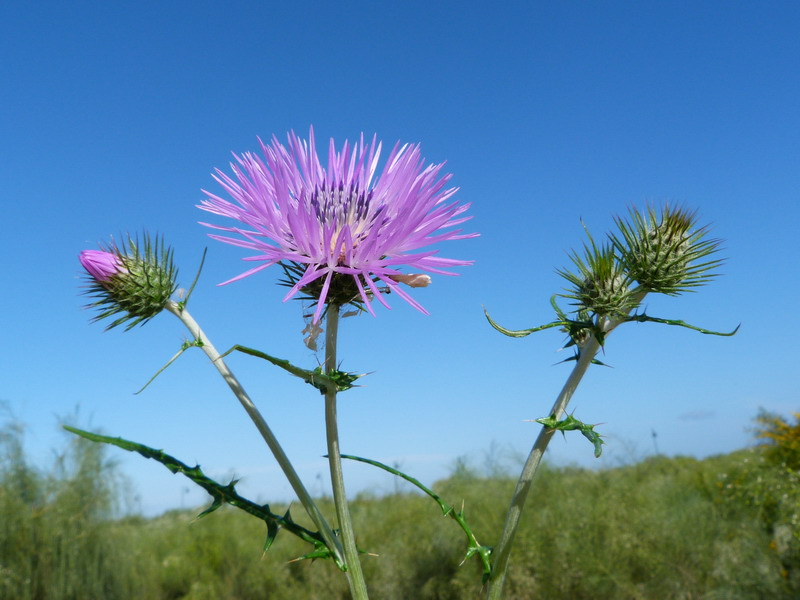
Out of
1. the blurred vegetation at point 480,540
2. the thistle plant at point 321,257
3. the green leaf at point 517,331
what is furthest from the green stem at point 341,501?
the blurred vegetation at point 480,540

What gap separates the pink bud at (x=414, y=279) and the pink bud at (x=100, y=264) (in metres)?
1.33

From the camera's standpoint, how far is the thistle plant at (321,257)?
6.77 feet

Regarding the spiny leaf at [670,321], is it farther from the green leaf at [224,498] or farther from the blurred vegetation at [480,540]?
the blurred vegetation at [480,540]

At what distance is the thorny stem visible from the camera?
220cm

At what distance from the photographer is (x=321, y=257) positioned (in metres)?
2.19

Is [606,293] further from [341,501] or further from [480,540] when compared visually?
[480,540]

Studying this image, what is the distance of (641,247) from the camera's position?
286 centimetres

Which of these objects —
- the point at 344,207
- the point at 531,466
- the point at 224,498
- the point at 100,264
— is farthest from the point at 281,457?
the point at 100,264

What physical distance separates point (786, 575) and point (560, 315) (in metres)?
8.91

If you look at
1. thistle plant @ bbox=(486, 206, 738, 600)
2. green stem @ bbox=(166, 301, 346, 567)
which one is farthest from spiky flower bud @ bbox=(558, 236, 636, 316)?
green stem @ bbox=(166, 301, 346, 567)

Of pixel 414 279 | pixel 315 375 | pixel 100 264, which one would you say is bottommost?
pixel 315 375

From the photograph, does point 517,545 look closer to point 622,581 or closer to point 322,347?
point 622,581

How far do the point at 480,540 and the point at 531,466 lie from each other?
8.24m

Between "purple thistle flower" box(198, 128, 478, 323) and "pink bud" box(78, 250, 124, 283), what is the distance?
60 cm
